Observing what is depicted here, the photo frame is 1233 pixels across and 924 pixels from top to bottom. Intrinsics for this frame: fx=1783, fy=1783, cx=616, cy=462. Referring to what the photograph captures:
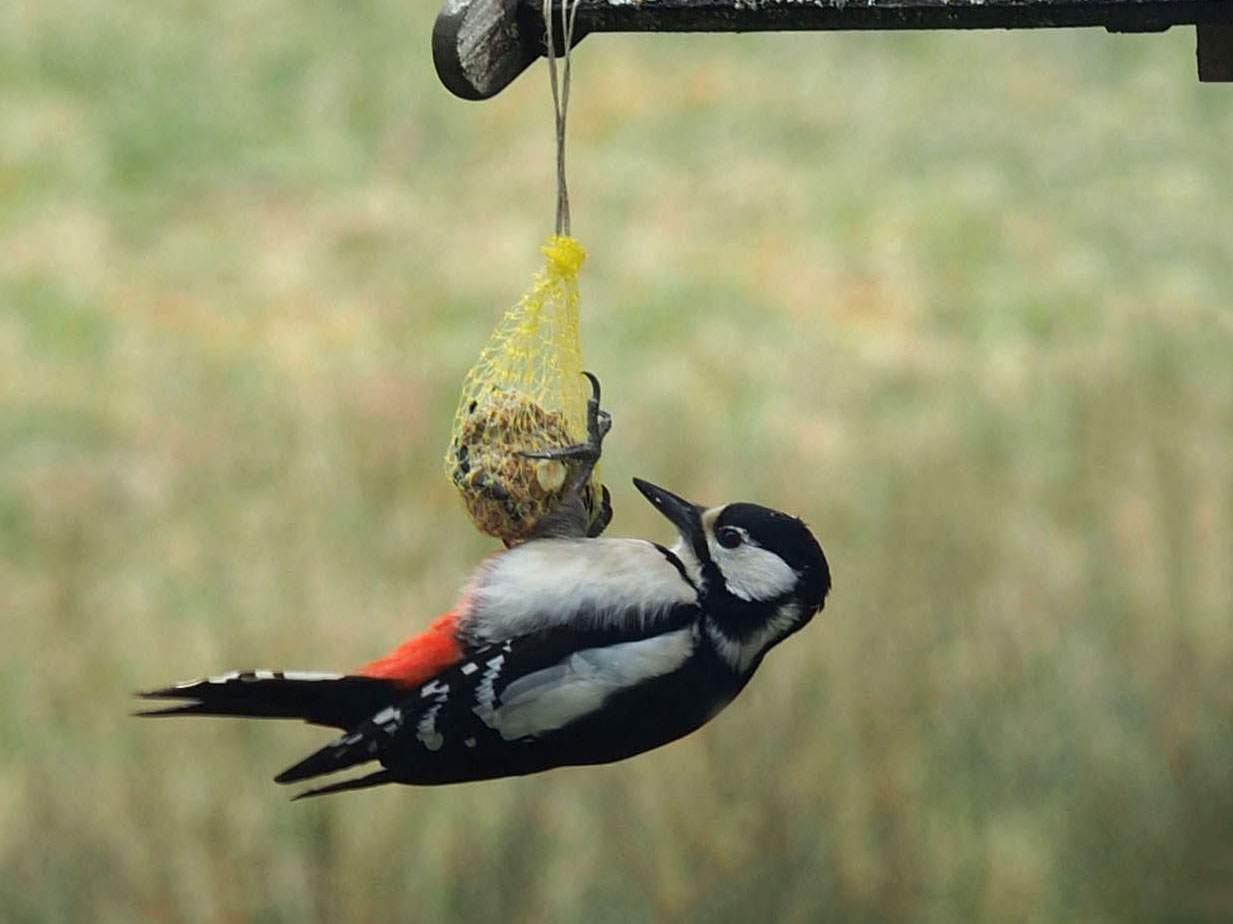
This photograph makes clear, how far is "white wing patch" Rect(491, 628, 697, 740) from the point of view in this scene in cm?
239

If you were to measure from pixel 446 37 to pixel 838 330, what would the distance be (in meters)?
4.28

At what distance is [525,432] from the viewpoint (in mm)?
2529

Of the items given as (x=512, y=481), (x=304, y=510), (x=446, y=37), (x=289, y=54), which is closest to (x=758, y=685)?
(x=304, y=510)

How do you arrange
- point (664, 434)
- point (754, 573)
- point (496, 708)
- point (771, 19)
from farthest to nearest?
point (664, 434) < point (754, 573) < point (496, 708) < point (771, 19)

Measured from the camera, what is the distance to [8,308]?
20.1ft

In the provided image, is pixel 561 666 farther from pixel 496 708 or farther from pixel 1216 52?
pixel 1216 52

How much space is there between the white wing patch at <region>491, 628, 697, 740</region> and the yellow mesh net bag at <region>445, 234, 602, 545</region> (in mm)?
217

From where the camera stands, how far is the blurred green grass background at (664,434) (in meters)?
3.96

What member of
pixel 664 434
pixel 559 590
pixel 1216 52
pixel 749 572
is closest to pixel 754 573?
pixel 749 572

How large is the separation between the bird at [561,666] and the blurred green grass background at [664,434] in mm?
1478

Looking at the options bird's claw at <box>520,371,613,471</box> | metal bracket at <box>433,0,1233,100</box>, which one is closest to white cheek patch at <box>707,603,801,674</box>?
bird's claw at <box>520,371,613,471</box>

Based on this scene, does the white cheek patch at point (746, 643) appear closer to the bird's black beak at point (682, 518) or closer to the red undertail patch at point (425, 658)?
the bird's black beak at point (682, 518)

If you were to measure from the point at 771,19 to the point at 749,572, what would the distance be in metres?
0.77

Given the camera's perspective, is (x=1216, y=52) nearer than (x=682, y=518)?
Yes
